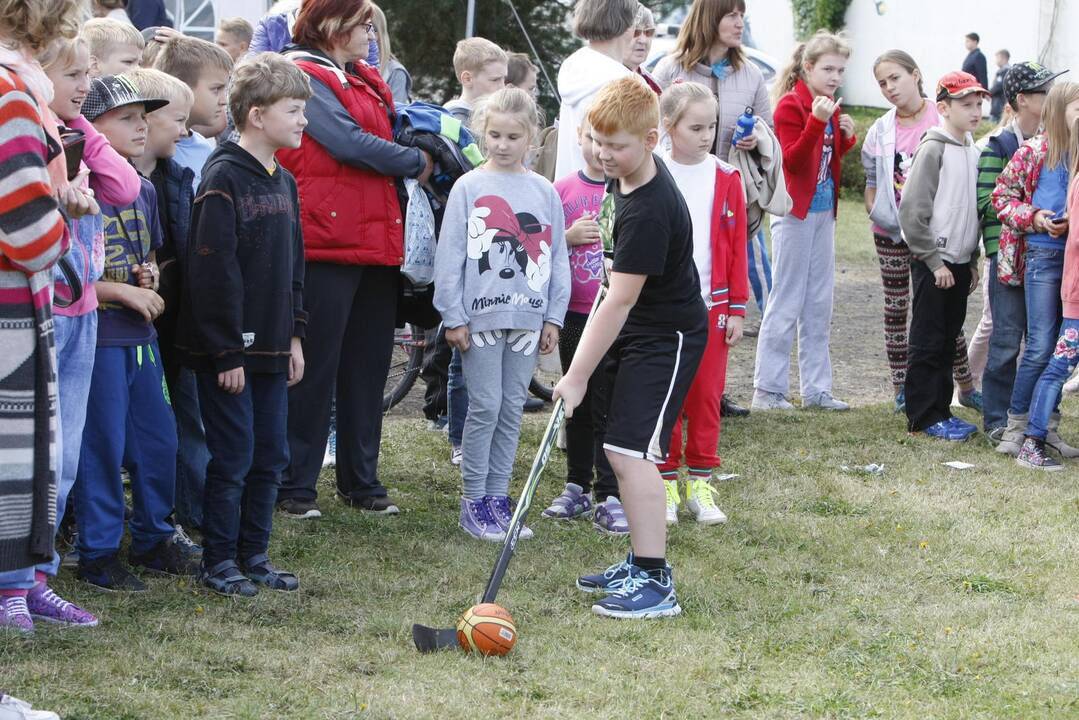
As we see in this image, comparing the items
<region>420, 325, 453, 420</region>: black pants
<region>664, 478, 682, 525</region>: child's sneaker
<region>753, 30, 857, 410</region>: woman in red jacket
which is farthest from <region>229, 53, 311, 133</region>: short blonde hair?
<region>753, 30, 857, 410</region>: woman in red jacket

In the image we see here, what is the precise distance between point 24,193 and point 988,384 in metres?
5.51

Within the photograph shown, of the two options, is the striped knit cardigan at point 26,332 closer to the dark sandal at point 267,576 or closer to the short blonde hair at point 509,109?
the dark sandal at point 267,576

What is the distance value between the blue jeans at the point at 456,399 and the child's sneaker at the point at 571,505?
0.63 metres

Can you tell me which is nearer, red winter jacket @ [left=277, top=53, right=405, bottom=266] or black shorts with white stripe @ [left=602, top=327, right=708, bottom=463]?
black shorts with white stripe @ [left=602, top=327, right=708, bottom=463]

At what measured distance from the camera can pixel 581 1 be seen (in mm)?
6422

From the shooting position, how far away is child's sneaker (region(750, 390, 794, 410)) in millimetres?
7859

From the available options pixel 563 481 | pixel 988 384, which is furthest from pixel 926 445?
pixel 563 481

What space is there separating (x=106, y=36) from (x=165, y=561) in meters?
2.04

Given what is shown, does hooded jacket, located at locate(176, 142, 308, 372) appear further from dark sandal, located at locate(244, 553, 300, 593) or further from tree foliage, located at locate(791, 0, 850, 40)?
tree foliage, located at locate(791, 0, 850, 40)

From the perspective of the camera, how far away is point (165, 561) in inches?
183

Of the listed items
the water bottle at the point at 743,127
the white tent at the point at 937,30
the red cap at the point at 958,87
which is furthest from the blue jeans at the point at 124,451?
the white tent at the point at 937,30

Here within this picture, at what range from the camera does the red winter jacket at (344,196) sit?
5230 mm

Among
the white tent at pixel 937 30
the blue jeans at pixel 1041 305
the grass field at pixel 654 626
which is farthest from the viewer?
the white tent at pixel 937 30

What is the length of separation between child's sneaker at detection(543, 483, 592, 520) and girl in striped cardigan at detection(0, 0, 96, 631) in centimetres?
258
